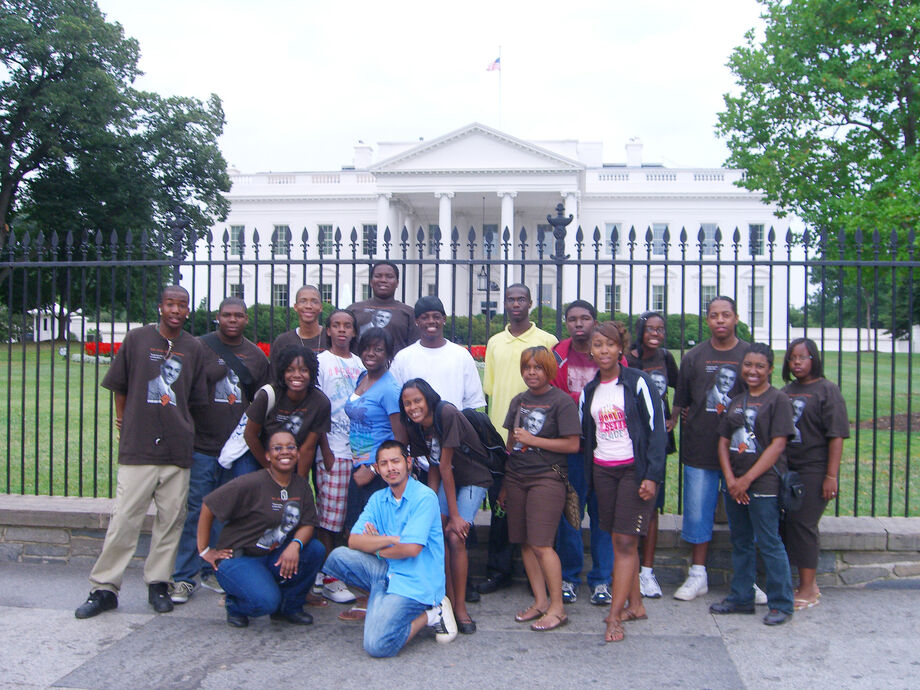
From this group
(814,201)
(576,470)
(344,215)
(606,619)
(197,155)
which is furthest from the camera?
(344,215)

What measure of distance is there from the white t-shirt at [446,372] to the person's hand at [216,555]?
132 cm

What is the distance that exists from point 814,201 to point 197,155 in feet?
72.7

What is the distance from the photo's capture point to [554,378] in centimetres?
455

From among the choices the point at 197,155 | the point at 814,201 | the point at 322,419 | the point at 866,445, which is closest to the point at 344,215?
the point at 197,155

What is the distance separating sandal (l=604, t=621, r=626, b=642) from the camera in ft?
13.6

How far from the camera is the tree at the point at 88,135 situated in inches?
1005

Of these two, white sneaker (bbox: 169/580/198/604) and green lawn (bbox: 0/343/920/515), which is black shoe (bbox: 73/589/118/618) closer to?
white sneaker (bbox: 169/580/198/604)

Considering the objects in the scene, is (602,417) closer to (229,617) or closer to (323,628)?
(323,628)

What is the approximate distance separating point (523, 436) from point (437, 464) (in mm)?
501

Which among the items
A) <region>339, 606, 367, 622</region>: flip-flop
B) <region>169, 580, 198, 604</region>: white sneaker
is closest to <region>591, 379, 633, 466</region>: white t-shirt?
<region>339, 606, 367, 622</region>: flip-flop

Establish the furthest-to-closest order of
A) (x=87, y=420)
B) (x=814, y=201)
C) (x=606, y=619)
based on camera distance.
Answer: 1. (x=814, y=201)
2. (x=87, y=420)
3. (x=606, y=619)

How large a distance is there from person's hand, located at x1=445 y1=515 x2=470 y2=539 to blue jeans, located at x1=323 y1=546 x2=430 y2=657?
1.32ft

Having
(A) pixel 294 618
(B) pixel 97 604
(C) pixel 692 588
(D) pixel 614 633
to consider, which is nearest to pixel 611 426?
(D) pixel 614 633

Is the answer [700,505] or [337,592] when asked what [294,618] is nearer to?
[337,592]
